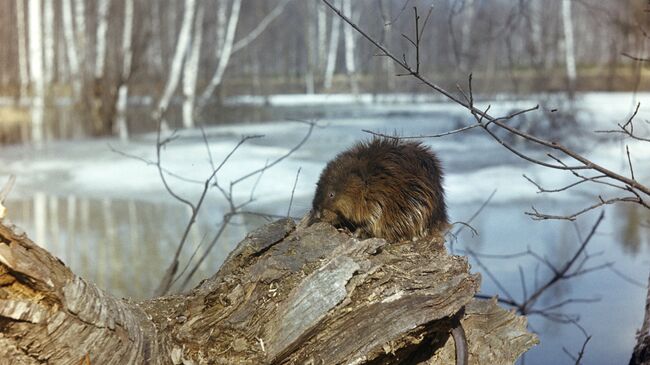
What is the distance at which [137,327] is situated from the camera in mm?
2445

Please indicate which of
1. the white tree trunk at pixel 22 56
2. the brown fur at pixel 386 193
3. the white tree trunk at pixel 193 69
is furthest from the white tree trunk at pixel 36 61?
the brown fur at pixel 386 193

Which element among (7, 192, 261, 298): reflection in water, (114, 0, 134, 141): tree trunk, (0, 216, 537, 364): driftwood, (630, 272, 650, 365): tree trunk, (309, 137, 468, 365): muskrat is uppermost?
(114, 0, 134, 141): tree trunk

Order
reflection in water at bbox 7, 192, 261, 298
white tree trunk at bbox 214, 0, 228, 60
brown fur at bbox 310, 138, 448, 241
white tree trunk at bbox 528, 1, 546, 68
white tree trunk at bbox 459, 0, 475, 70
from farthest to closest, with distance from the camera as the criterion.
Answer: white tree trunk at bbox 214, 0, 228, 60
white tree trunk at bbox 528, 1, 546, 68
reflection in water at bbox 7, 192, 261, 298
white tree trunk at bbox 459, 0, 475, 70
brown fur at bbox 310, 138, 448, 241

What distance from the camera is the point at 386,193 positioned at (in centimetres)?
338

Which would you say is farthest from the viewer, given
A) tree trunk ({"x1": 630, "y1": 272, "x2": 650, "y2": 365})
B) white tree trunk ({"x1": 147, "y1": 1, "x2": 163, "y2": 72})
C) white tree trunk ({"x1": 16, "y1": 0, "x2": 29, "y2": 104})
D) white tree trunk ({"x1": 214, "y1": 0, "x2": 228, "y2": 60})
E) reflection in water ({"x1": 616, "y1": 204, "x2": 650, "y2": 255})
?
white tree trunk ({"x1": 147, "y1": 1, "x2": 163, "y2": 72})

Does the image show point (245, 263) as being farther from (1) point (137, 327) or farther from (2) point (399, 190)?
(2) point (399, 190)

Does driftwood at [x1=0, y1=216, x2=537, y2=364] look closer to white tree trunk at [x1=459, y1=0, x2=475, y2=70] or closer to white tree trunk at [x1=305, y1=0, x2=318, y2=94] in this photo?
white tree trunk at [x1=459, y1=0, x2=475, y2=70]

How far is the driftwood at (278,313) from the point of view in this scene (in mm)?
2156

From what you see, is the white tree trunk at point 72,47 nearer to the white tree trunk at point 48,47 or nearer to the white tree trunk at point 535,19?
the white tree trunk at point 48,47

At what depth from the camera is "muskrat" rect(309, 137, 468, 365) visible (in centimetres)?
332

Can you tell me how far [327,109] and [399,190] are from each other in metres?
11.4

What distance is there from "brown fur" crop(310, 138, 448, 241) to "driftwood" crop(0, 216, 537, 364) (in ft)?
1.57

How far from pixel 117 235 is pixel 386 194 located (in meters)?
4.48

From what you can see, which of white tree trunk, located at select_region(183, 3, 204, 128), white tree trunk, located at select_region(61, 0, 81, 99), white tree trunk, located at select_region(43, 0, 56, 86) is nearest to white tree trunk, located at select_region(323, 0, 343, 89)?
white tree trunk, located at select_region(183, 3, 204, 128)
